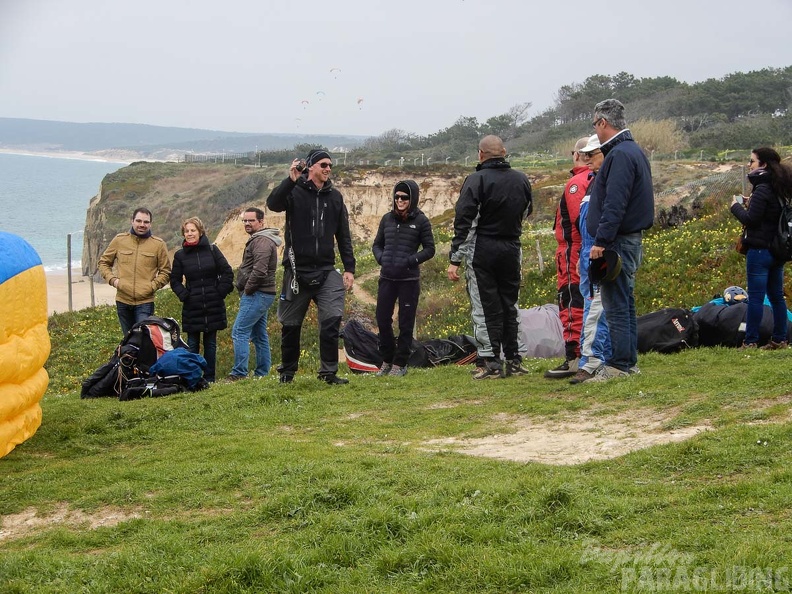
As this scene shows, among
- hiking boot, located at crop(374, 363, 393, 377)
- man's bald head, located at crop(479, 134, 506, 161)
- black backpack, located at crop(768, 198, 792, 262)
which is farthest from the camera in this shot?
hiking boot, located at crop(374, 363, 393, 377)

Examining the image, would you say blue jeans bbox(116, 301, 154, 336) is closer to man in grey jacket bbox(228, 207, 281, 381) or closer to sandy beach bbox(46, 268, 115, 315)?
man in grey jacket bbox(228, 207, 281, 381)

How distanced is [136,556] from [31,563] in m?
0.58

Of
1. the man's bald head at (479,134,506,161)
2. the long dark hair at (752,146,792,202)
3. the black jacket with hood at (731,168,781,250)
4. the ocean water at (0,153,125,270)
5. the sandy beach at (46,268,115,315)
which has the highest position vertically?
the man's bald head at (479,134,506,161)

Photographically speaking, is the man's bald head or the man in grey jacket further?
the man in grey jacket

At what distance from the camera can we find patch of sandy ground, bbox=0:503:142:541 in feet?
17.9

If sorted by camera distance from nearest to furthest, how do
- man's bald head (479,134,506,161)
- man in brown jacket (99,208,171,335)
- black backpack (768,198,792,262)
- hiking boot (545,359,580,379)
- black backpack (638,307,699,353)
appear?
hiking boot (545,359,580,379) → black backpack (768,198,792,262) → man's bald head (479,134,506,161) → black backpack (638,307,699,353) → man in brown jacket (99,208,171,335)

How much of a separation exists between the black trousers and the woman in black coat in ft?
6.36

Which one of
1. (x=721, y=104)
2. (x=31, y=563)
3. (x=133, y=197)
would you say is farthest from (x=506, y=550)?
(x=133, y=197)

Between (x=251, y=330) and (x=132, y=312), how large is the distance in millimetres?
1477

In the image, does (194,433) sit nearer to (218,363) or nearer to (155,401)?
(155,401)

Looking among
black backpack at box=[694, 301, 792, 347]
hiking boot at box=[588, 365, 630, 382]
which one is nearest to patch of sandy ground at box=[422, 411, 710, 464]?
hiking boot at box=[588, 365, 630, 382]

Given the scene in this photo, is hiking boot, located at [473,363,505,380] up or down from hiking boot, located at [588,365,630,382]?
down

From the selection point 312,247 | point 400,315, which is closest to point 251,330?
point 400,315

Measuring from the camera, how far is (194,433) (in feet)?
25.3
